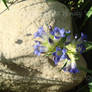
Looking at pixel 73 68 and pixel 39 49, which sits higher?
pixel 39 49

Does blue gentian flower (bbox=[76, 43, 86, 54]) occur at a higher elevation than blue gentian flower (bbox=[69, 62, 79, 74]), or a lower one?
higher

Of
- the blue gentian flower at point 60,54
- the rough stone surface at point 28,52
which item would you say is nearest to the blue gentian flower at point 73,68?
the blue gentian flower at point 60,54

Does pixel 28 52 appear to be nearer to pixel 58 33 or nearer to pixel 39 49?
pixel 39 49

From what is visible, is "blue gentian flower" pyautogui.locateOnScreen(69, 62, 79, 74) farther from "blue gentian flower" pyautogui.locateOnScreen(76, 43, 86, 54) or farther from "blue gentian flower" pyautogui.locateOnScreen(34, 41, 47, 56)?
"blue gentian flower" pyautogui.locateOnScreen(34, 41, 47, 56)

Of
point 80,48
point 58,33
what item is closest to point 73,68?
point 80,48

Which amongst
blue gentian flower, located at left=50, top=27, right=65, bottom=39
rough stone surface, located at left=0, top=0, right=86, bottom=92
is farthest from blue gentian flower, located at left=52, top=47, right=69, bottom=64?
rough stone surface, located at left=0, top=0, right=86, bottom=92

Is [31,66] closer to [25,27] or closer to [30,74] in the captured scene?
[30,74]

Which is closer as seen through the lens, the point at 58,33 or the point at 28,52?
Answer: the point at 58,33

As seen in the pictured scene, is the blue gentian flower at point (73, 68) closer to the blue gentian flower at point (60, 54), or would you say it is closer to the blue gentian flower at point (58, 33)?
the blue gentian flower at point (60, 54)
